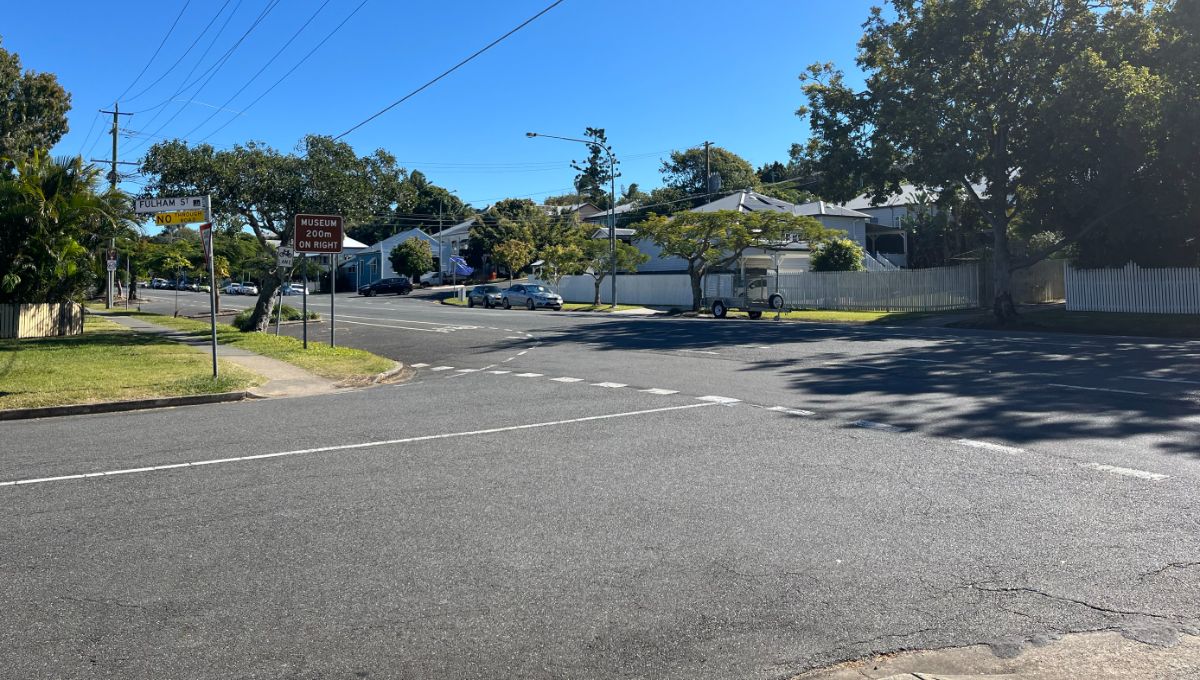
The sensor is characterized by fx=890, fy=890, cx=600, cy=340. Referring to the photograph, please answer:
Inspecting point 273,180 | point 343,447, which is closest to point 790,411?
point 343,447

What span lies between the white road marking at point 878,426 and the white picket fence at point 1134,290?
25.1 metres

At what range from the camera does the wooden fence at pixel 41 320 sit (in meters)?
23.9

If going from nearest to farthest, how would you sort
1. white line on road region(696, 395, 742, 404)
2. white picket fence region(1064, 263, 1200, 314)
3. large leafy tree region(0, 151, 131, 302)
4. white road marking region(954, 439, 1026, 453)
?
white road marking region(954, 439, 1026, 453)
white line on road region(696, 395, 742, 404)
large leafy tree region(0, 151, 131, 302)
white picket fence region(1064, 263, 1200, 314)

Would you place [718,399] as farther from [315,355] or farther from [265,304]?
[265,304]

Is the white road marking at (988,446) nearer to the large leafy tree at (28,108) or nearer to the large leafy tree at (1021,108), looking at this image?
the large leafy tree at (1021,108)

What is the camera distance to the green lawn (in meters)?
13.1

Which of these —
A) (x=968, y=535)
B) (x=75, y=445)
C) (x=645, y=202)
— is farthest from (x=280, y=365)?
(x=645, y=202)

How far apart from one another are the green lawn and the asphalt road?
141 centimetres

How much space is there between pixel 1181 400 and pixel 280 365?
51.3ft

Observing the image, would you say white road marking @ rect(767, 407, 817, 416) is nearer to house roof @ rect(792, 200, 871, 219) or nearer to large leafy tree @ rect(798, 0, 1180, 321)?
large leafy tree @ rect(798, 0, 1180, 321)

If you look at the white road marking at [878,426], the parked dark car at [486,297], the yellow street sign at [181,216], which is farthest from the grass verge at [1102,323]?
the parked dark car at [486,297]

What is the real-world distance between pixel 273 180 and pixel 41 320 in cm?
768

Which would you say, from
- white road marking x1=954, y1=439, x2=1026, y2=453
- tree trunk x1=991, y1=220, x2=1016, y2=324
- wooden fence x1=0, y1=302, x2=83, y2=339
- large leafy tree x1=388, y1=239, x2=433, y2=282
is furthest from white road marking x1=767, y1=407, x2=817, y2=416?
large leafy tree x1=388, y1=239, x2=433, y2=282

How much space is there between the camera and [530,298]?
50844 mm
